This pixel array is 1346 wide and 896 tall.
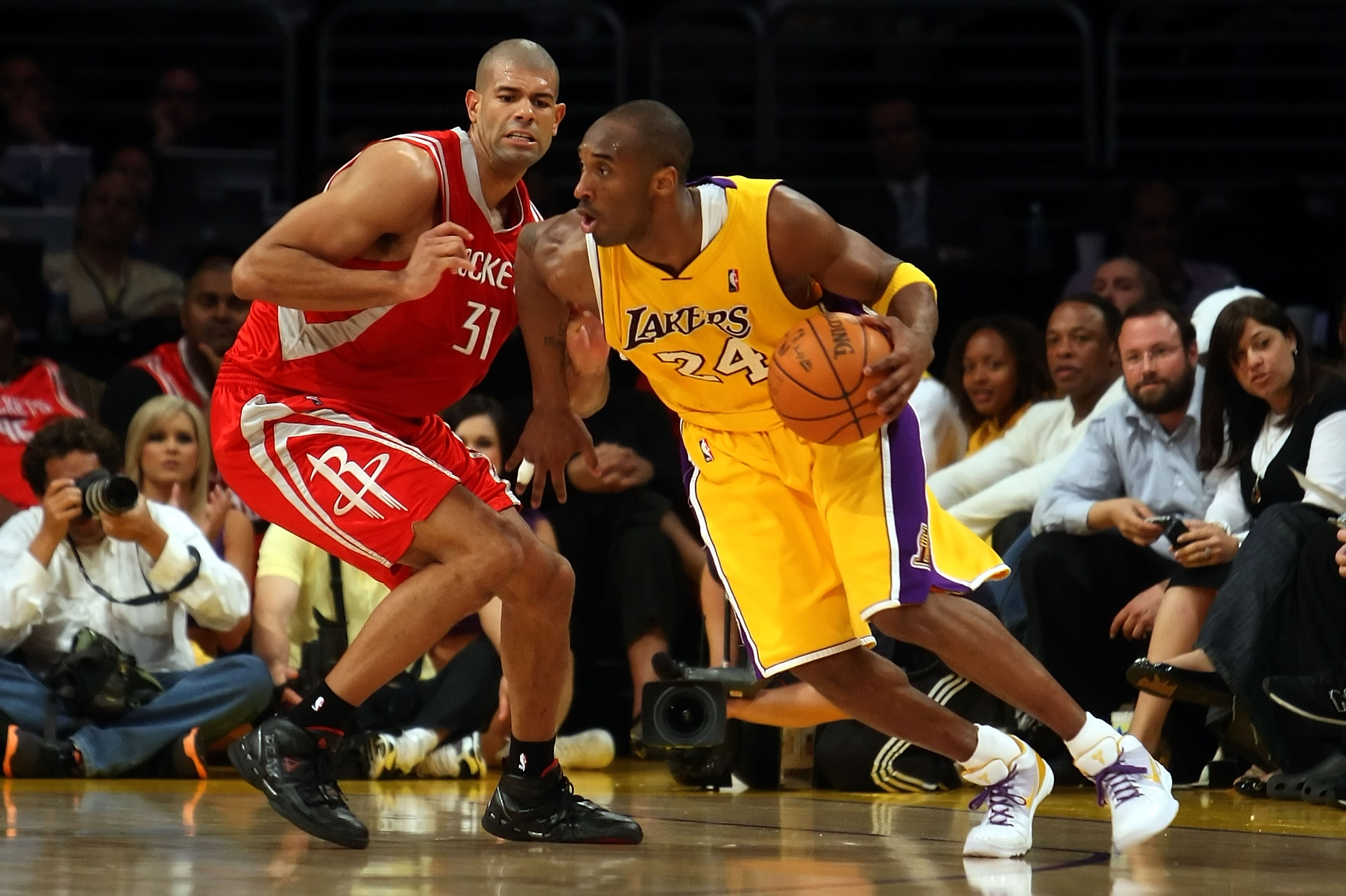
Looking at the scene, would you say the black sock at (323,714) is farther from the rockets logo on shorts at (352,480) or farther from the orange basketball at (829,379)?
the orange basketball at (829,379)

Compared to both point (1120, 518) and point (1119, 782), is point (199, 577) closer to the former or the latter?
point (1120, 518)

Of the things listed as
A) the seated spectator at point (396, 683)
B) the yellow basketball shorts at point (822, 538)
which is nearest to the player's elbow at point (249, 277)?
the yellow basketball shorts at point (822, 538)

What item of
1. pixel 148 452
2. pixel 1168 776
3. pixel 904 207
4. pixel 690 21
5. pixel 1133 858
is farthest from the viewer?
pixel 690 21

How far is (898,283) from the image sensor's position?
12.3ft

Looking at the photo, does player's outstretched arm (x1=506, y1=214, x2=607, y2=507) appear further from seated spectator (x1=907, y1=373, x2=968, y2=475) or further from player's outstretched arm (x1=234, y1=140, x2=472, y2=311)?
seated spectator (x1=907, y1=373, x2=968, y2=475)

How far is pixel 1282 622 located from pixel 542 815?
235 cm

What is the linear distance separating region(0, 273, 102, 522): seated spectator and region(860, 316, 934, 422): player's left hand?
13.1 ft

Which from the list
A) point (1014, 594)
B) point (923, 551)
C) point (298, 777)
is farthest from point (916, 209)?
point (298, 777)

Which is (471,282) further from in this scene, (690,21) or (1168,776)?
(690,21)

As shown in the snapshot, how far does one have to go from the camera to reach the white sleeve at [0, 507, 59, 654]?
18.9 ft

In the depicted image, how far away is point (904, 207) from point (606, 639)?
2.83 meters

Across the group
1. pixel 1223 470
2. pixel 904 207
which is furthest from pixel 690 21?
pixel 1223 470

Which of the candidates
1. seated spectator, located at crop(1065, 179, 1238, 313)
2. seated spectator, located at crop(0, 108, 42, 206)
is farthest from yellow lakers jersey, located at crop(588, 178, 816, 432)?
seated spectator, located at crop(0, 108, 42, 206)

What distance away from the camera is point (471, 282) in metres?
3.97
